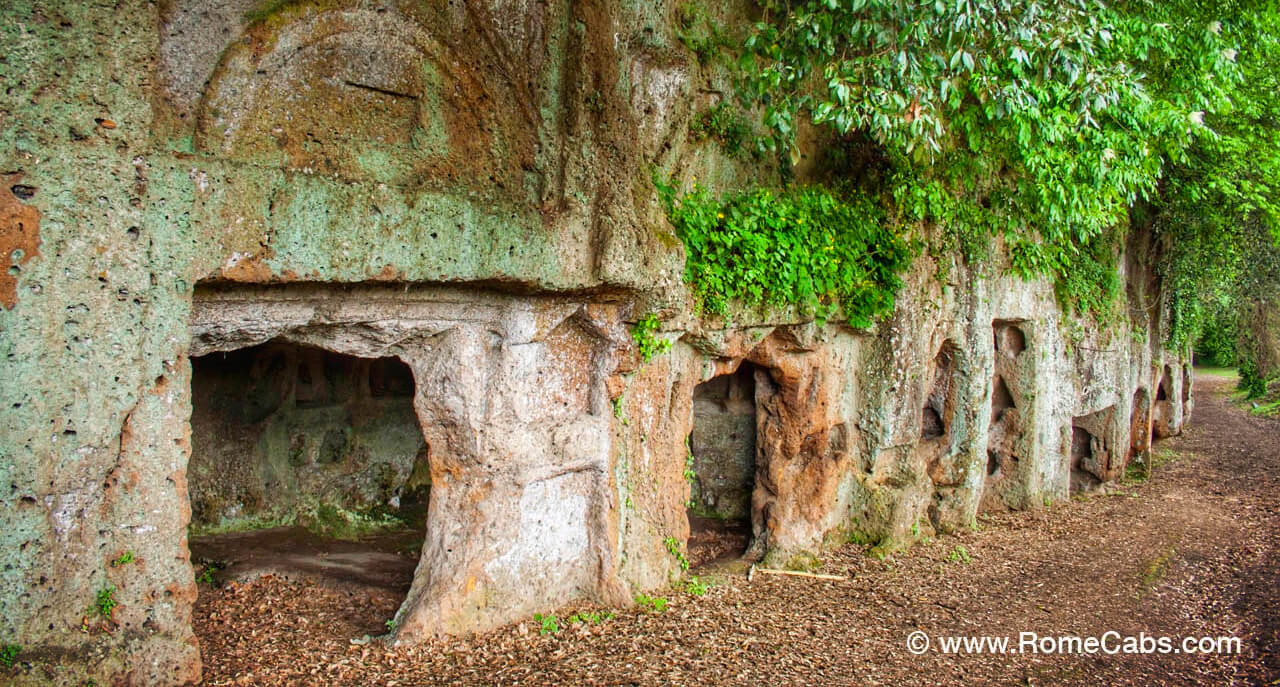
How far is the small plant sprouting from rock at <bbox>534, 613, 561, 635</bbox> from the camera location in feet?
17.8

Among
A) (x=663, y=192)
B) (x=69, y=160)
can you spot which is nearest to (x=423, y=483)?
(x=663, y=192)

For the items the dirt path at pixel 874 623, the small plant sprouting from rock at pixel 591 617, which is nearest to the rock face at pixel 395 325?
the small plant sprouting from rock at pixel 591 617

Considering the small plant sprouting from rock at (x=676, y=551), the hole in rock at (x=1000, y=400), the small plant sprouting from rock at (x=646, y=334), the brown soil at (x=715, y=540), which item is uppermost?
the small plant sprouting from rock at (x=646, y=334)

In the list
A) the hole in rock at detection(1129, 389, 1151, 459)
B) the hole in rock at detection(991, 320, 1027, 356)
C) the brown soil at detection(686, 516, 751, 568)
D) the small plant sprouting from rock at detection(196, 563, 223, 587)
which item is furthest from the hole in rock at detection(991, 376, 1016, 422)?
the small plant sprouting from rock at detection(196, 563, 223, 587)

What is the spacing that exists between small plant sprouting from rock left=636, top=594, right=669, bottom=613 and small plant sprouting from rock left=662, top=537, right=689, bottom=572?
0.46m

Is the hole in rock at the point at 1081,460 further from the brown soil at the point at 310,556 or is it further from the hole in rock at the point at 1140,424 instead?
the brown soil at the point at 310,556

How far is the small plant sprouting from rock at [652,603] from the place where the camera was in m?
5.94

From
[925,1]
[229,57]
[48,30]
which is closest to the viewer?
[48,30]

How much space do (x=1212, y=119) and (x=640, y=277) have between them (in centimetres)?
921

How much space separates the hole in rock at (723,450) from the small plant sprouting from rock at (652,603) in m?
3.23

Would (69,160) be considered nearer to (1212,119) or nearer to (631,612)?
(631,612)

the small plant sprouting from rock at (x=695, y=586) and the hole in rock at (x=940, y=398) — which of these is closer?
the small plant sprouting from rock at (x=695, y=586)

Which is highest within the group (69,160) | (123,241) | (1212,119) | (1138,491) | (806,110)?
(1212,119)

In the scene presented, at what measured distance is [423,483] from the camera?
30.4 ft
